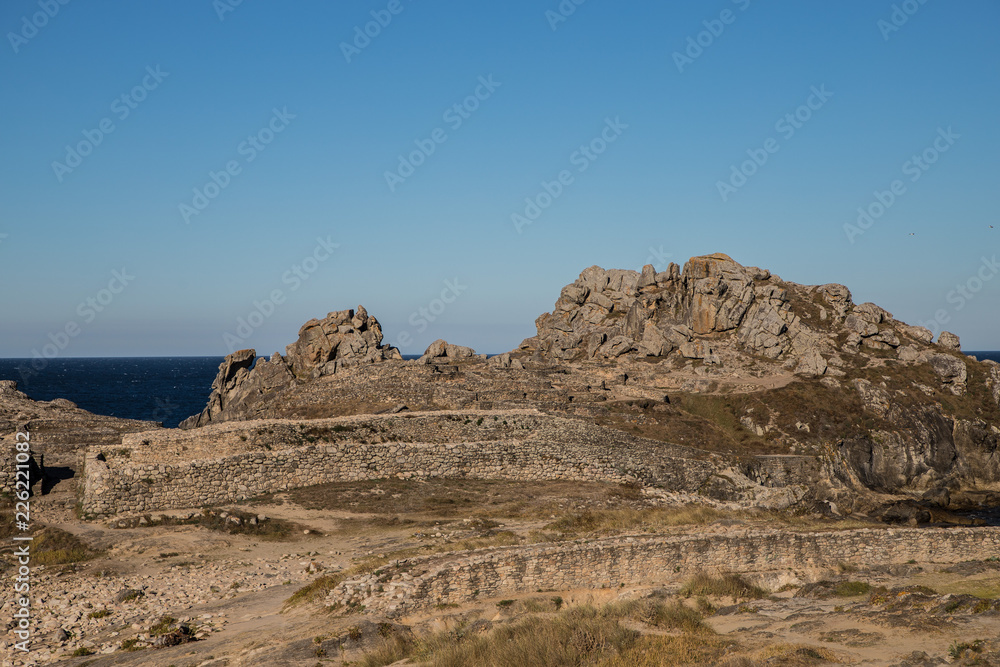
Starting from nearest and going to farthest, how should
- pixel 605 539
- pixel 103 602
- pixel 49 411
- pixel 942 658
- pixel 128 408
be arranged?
1. pixel 942 658
2. pixel 103 602
3. pixel 605 539
4. pixel 49 411
5. pixel 128 408

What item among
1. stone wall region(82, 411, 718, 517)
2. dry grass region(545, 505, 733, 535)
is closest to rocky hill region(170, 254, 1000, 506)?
stone wall region(82, 411, 718, 517)

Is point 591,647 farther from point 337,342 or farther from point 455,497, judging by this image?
point 337,342

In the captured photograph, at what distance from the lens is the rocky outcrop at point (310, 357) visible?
204 ft

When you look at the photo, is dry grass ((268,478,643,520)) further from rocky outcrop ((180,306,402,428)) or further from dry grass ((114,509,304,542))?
rocky outcrop ((180,306,402,428))

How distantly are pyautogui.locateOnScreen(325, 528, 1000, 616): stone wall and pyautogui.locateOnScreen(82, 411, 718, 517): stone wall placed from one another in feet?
46.6

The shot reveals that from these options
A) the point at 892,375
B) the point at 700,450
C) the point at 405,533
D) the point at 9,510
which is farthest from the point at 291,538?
the point at 892,375

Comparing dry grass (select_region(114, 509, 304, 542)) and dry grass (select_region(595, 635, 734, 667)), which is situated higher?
dry grass (select_region(114, 509, 304, 542))

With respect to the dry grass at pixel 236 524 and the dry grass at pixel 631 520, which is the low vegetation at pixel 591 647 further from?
the dry grass at pixel 236 524

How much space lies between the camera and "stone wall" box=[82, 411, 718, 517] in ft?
103

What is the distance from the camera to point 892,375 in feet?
197

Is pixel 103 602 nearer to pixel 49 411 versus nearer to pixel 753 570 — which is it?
pixel 753 570

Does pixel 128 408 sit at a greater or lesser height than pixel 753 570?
greater

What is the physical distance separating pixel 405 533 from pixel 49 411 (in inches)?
1291

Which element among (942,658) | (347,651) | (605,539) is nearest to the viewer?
(942,658)
